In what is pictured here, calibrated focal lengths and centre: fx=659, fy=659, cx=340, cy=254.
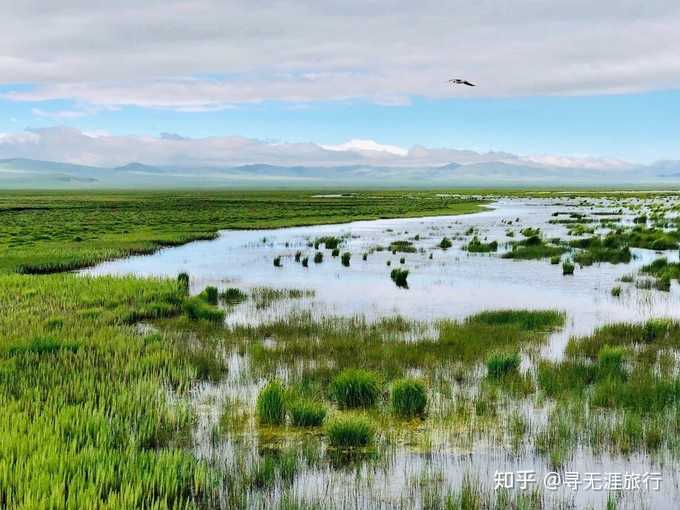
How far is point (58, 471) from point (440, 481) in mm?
4469

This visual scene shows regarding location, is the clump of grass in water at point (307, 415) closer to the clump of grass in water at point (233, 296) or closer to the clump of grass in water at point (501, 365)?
the clump of grass in water at point (501, 365)

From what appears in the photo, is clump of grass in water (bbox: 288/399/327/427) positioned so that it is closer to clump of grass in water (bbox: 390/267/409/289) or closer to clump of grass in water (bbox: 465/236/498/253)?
clump of grass in water (bbox: 390/267/409/289)

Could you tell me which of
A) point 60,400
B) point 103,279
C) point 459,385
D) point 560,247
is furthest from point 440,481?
point 560,247

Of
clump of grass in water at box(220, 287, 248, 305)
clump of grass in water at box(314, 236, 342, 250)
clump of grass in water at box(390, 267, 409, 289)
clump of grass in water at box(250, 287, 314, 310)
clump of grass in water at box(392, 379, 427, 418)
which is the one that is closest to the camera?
clump of grass in water at box(392, 379, 427, 418)

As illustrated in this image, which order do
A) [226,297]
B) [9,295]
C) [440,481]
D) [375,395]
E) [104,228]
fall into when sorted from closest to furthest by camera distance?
[440,481] < [375,395] < [9,295] < [226,297] < [104,228]

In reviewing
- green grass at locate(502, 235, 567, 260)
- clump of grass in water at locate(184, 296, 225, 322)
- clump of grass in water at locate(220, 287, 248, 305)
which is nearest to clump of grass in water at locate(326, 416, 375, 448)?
clump of grass in water at locate(184, 296, 225, 322)

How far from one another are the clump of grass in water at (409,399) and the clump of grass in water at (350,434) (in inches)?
47.5

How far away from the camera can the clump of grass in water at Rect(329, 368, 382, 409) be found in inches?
428

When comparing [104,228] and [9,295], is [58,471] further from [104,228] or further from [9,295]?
[104,228]

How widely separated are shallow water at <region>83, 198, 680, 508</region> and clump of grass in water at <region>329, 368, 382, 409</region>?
1.53 meters

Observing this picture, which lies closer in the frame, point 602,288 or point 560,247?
point 602,288

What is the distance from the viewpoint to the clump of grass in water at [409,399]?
10359mm

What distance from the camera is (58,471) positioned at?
7.50m

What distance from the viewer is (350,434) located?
359 inches
